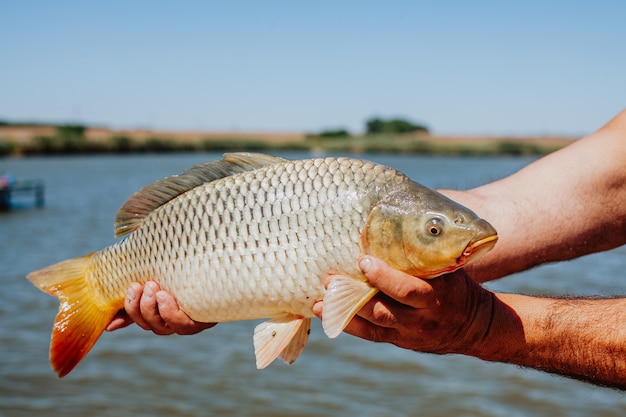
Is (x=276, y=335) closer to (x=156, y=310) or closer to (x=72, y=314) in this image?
(x=156, y=310)

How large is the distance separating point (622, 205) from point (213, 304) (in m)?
1.74

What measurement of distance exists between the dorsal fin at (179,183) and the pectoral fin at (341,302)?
0.46 meters

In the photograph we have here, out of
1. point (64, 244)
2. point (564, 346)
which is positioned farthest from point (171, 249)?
point (64, 244)

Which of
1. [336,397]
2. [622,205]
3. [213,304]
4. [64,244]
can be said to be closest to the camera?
[213,304]

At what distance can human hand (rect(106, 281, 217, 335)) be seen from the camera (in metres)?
2.33

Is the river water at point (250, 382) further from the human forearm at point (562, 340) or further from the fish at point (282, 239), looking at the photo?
the fish at point (282, 239)

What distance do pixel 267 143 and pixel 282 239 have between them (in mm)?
62010

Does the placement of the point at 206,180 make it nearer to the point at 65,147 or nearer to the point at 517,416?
the point at 517,416

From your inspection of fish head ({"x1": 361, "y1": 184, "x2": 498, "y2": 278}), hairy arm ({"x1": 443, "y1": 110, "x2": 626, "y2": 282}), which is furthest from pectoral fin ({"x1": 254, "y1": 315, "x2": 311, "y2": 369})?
hairy arm ({"x1": 443, "y1": 110, "x2": 626, "y2": 282})

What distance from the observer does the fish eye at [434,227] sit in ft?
6.45

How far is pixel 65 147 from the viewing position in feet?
172

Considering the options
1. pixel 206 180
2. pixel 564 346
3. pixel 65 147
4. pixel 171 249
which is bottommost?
pixel 65 147

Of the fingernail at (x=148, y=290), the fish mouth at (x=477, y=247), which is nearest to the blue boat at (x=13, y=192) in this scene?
the fingernail at (x=148, y=290)

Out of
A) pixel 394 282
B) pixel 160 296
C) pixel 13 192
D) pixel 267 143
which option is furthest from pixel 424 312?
pixel 267 143
